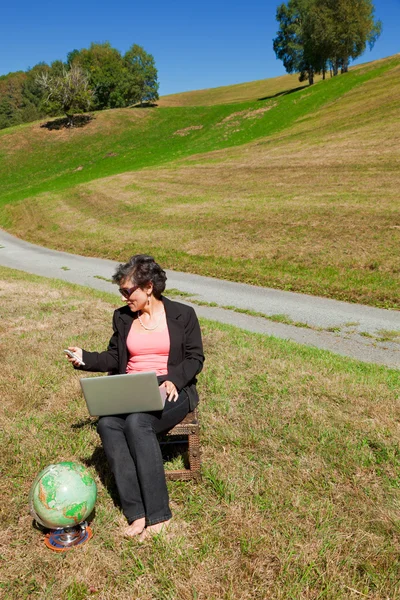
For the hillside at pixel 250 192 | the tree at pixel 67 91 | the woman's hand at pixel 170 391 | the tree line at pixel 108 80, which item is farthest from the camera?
the tree line at pixel 108 80

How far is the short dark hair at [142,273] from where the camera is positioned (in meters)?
4.36

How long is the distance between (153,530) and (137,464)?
507mm

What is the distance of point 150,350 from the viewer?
441 centimetres

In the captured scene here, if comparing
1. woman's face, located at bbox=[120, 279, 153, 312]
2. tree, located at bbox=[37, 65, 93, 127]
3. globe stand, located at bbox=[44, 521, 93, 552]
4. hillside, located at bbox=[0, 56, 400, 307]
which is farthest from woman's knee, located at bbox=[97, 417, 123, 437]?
tree, located at bbox=[37, 65, 93, 127]

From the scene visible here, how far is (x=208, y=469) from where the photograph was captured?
438 centimetres

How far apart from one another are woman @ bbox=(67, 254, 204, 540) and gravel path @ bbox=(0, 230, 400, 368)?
441cm

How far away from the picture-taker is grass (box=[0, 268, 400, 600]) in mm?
3189

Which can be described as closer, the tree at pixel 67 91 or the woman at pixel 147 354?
the woman at pixel 147 354

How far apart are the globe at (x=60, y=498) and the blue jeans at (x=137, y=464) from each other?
12.3 inches

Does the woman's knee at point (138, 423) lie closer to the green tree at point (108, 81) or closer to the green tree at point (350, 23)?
the green tree at point (350, 23)

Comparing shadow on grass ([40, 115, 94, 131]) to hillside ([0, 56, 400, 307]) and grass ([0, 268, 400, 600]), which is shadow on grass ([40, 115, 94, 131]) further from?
grass ([0, 268, 400, 600])

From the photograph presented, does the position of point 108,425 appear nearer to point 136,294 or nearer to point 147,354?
point 147,354

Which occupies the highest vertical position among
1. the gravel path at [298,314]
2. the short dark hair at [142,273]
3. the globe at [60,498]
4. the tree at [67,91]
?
the tree at [67,91]

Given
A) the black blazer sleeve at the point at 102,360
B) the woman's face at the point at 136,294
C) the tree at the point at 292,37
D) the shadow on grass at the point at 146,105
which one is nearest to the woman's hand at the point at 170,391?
the black blazer sleeve at the point at 102,360
